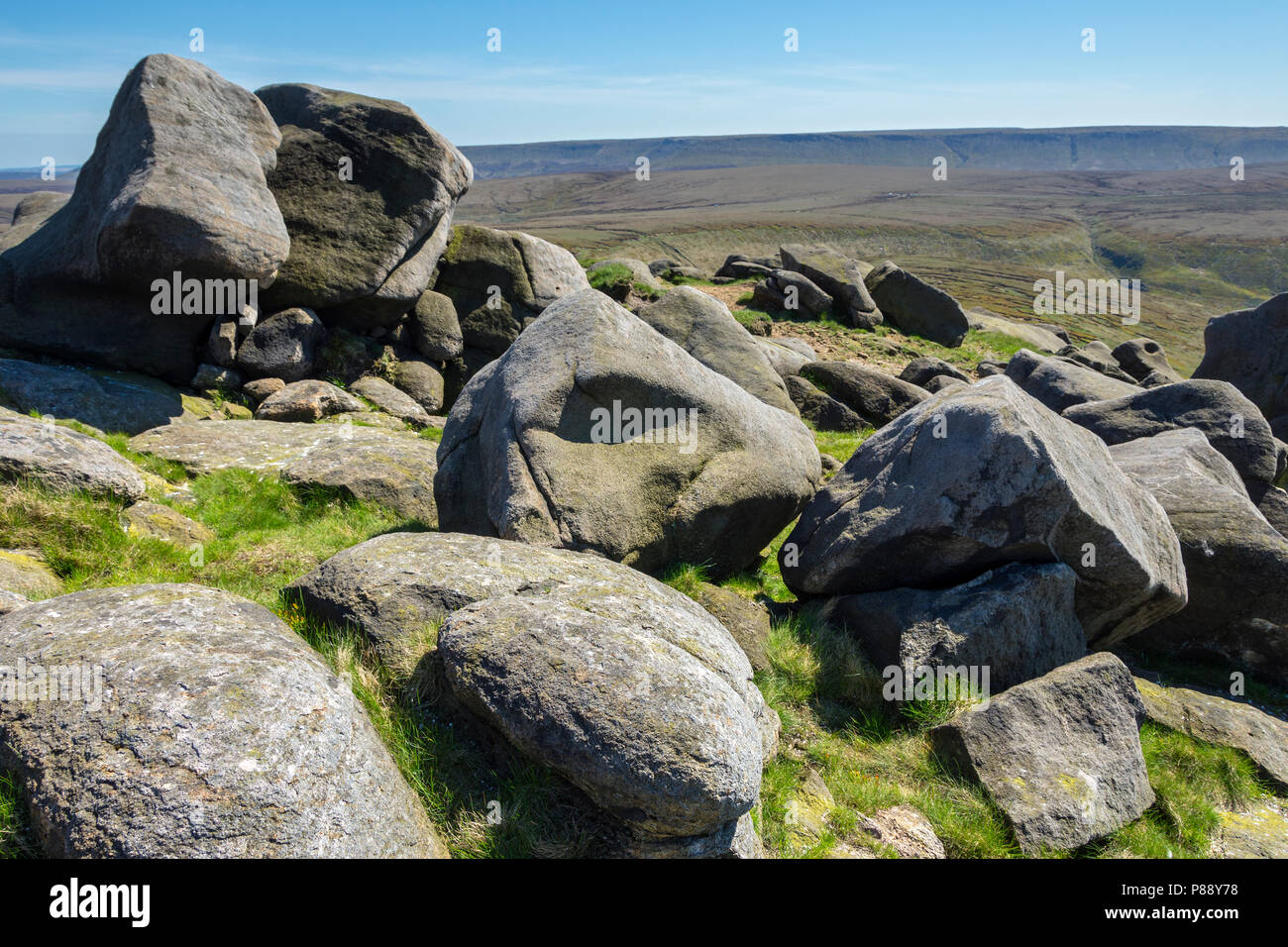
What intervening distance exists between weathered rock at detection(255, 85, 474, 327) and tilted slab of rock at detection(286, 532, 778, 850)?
432 inches

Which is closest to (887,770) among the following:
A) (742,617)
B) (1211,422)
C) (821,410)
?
(742,617)

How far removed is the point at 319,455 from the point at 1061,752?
9.59 metres

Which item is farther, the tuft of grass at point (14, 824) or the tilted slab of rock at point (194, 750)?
the tuft of grass at point (14, 824)

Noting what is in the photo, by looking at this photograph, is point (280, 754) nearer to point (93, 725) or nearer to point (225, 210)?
point (93, 725)

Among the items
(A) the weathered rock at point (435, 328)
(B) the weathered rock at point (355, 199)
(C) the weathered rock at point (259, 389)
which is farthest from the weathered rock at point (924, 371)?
(C) the weathered rock at point (259, 389)

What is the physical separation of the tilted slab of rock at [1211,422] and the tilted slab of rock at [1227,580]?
281 cm

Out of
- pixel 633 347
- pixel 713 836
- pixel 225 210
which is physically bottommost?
pixel 713 836

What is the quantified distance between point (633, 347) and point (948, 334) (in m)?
25.2

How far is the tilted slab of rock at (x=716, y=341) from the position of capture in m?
17.2

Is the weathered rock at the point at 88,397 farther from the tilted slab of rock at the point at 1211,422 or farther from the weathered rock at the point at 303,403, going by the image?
the tilted slab of rock at the point at 1211,422

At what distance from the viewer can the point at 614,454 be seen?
29.9 feet

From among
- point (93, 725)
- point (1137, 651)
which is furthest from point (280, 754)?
point (1137, 651)

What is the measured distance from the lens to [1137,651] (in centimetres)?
1038

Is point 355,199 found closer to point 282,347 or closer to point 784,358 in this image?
point 282,347
